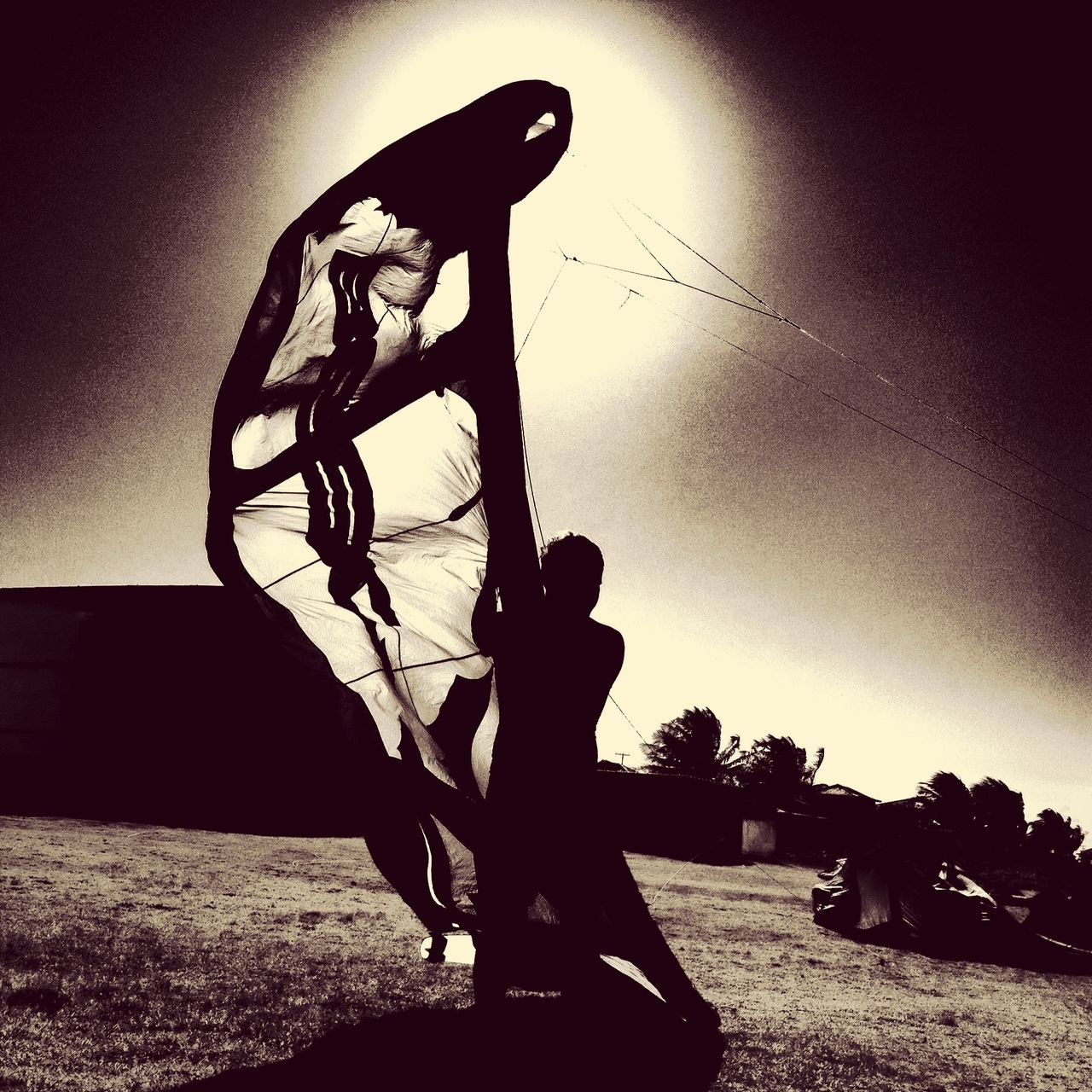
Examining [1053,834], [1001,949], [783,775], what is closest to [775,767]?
[783,775]

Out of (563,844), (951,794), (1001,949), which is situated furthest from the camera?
(951,794)

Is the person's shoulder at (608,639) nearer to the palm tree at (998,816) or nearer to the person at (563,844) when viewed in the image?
the person at (563,844)

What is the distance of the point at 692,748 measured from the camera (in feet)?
132

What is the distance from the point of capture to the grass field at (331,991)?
274cm

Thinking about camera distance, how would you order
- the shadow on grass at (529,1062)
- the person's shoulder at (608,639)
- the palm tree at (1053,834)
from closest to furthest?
the shadow on grass at (529,1062) → the person's shoulder at (608,639) → the palm tree at (1053,834)

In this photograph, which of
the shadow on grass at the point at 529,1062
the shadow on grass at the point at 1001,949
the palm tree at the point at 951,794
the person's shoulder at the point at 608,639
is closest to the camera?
the shadow on grass at the point at 529,1062

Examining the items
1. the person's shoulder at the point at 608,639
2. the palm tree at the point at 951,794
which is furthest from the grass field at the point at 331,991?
the palm tree at the point at 951,794

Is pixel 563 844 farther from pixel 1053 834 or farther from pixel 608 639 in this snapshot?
pixel 1053 834

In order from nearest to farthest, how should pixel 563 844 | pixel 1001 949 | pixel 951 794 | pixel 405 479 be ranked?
pixel 563 844, pixel 405 479, pixel 1001 949, pixel 951 794

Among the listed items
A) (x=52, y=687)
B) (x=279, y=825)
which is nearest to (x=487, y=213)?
(x=279, y=825)

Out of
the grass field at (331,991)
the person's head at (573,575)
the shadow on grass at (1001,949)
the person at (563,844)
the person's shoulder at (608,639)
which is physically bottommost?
the shadow on grass at (1001,949)

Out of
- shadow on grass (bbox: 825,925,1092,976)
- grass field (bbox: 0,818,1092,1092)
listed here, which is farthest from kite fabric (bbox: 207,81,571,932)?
shadow on grass (bbox: 825,925,1092,976)

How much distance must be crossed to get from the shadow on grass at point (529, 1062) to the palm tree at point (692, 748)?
38.6 meters

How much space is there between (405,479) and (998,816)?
48.0 m
